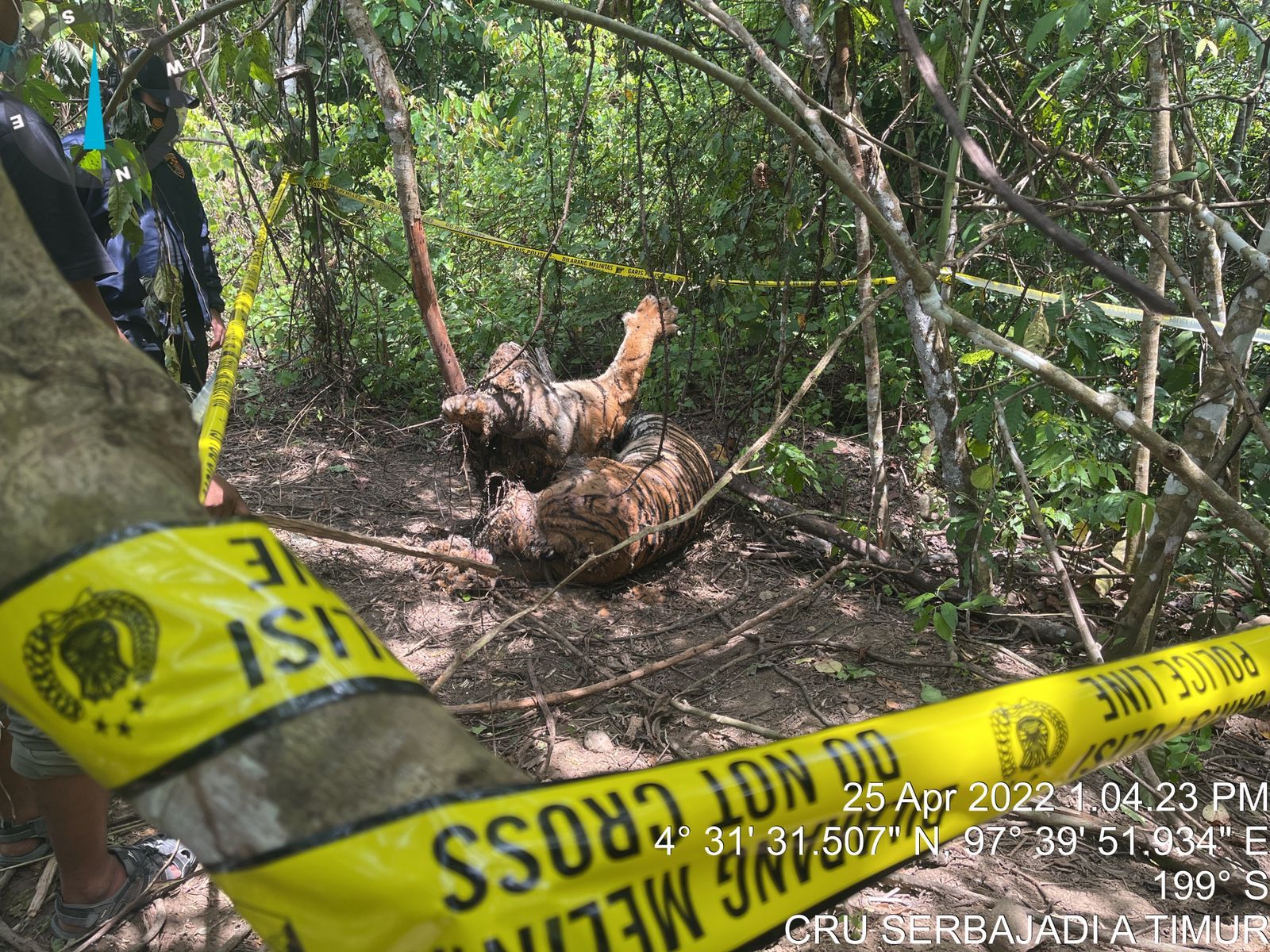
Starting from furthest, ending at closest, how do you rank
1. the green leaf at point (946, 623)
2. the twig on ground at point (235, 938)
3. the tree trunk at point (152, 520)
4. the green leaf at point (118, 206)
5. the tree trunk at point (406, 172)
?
the tree trunk at point (406, 172) → the green leaf at point (946, 623) → the green leaf at point (118, 206) → the twig on ground at point (235, 938) → the tree trunk at point (152, 520)

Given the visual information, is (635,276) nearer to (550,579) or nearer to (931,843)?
(550,579)

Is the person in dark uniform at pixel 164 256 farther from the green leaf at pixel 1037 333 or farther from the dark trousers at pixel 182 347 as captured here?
the green leaf at pixel 1037 333

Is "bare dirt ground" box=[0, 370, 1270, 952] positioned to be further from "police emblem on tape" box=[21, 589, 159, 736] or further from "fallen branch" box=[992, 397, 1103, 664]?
"police emblem on tape" box=[21, 589, 159, 736]

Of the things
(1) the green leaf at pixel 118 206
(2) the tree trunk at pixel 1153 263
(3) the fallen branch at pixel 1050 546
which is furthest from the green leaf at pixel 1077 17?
(1) the green leaf at pixel 118 206


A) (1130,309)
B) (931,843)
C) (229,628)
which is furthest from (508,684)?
(1130,309)

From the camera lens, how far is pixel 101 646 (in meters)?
0.60

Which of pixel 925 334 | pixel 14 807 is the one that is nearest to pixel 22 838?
pixel 14 807

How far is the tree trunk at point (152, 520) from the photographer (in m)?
0.58

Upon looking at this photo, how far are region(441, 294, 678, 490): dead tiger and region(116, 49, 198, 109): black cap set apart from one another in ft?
6.02

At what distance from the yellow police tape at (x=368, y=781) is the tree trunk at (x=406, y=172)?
3.09 m

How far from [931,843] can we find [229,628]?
838 mm

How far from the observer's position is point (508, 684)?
2.84 metres

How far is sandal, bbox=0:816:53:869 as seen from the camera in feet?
6.88

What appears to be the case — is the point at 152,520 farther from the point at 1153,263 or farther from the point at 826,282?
the point at 826,282
